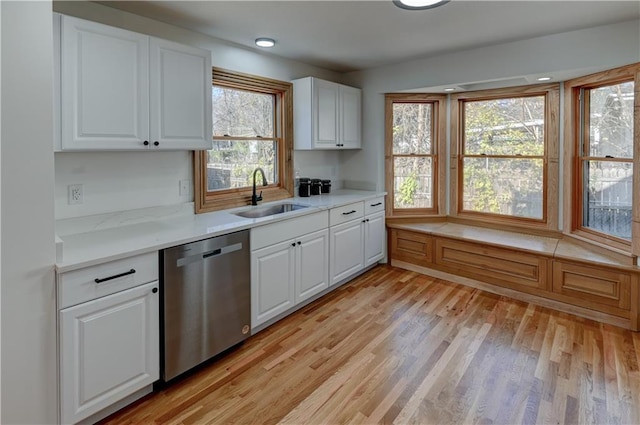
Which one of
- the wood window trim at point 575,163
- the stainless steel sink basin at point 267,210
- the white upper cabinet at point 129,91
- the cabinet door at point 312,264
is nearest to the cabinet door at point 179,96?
the white upper cabinet at point 129,91

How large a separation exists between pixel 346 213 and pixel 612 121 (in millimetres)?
2332

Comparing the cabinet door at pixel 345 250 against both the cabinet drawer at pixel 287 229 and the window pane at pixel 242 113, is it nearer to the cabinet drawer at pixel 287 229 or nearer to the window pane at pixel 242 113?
the cabinet drawer at pixel 287 229

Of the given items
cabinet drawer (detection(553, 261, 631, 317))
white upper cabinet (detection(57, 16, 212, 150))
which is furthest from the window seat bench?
white upper cabinet (detection(57, 16, 212, 150))

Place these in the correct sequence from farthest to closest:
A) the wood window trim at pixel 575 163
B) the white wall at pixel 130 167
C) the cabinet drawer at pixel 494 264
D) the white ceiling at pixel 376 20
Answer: the cabinet drawer at pixel 494 264
the wood window trim at pixel 575 163
the white ceiling at pixel 376 20
the white wall at pixel 130 167

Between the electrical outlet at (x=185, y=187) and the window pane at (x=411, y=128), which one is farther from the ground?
the window pane at (x=411, y=128)

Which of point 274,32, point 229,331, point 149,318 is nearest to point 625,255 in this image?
point 229,331

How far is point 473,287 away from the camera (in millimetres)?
3820

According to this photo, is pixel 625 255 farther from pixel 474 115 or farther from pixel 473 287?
pixel 474 115

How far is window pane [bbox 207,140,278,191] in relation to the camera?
3258mm

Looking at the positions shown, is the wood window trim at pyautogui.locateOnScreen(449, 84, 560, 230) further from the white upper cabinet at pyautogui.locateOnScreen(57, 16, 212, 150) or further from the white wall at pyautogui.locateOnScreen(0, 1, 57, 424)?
the white wall at pyautogui.locateOnScreen(0, 1, 57, 424)

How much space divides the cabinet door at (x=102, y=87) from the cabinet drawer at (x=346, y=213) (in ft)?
5.65

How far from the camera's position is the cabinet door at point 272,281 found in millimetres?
2744

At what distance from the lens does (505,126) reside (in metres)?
4.04

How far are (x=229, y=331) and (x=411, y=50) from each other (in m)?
2.87
